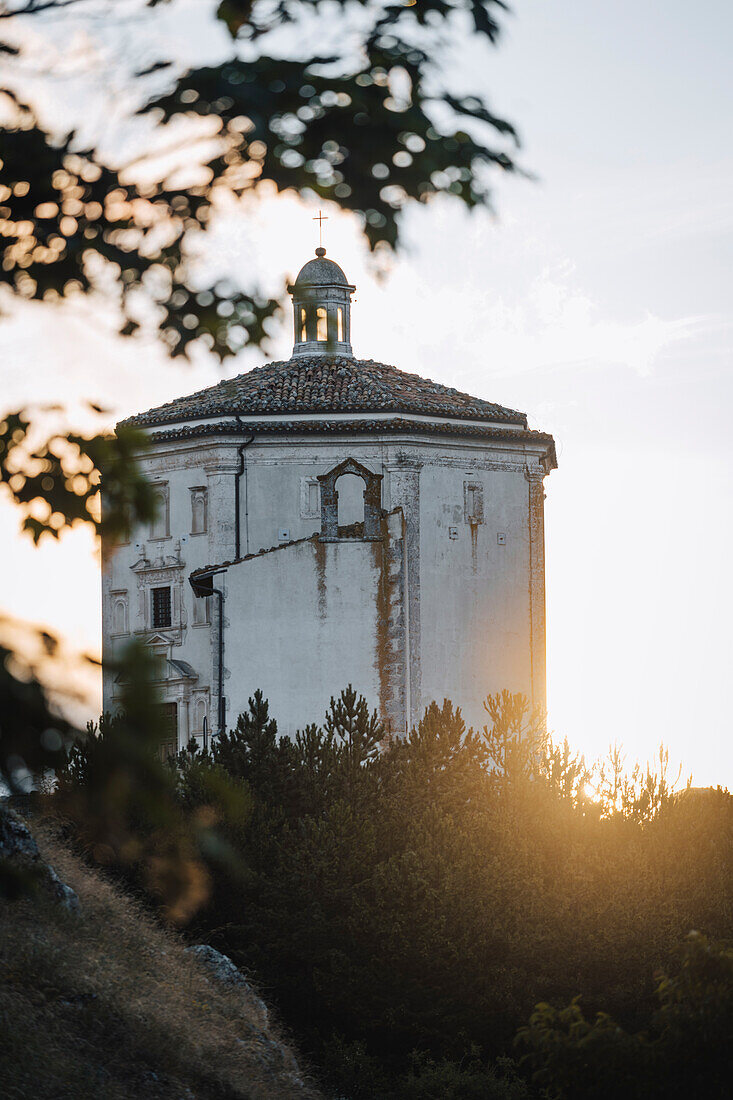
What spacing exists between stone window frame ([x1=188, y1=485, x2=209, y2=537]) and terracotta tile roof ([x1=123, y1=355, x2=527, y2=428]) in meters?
1.65

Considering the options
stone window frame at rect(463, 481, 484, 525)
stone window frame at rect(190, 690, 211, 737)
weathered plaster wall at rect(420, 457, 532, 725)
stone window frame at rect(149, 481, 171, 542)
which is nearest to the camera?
stone window frame at rect(190, 690, 211, 737)

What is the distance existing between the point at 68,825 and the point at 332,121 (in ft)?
64.8

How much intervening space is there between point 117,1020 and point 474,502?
1894cm

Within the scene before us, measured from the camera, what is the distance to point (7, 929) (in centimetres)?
1905

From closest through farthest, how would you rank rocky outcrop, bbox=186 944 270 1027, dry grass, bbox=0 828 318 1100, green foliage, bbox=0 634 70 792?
green foliage, bbox=0 634 70 792 → dry grass, bbox=0 828 318 1100 → rocky outcrop, bbox=186 944 270 1027

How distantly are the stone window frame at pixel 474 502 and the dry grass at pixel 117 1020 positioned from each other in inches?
591

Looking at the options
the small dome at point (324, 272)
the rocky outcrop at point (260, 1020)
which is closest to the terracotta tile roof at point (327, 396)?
the small dome at point (324, 272)

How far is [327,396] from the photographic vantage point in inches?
1353

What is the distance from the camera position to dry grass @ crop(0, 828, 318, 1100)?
631 inches

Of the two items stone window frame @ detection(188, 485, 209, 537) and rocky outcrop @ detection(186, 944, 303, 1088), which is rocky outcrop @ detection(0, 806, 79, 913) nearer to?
rocky outcrop @ detection(186, 944, 303, 1088)

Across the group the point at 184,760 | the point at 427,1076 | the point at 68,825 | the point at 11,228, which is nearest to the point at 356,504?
the point at 184,760

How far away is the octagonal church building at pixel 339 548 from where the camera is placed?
1176 inches

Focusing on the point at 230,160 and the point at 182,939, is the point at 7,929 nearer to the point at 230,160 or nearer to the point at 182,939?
the point at 182,939

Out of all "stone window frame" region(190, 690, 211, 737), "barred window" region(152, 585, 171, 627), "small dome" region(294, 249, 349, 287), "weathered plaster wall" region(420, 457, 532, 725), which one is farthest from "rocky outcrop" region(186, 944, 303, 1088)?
"small dome" region(294, 249, 349, 287)
